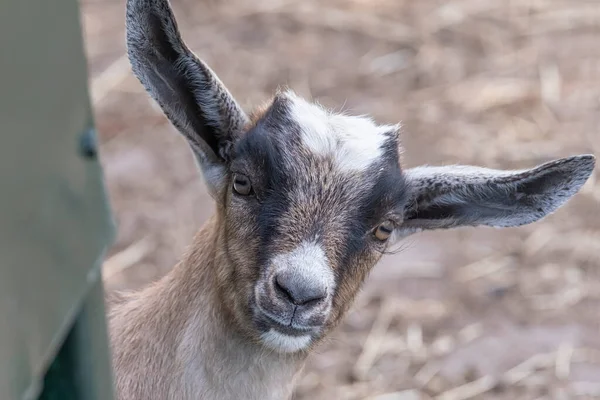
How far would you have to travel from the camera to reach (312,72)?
8.70 m

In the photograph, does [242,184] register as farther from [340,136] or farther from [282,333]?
[282,333]

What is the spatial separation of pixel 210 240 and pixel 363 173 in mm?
714

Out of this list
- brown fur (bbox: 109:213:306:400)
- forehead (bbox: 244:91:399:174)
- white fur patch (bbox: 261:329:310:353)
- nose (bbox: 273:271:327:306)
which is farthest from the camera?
brown fur (bbox: 109:213:306:400)

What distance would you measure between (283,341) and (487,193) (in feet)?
3.53

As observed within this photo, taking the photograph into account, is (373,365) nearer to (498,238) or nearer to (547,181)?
(498,238)

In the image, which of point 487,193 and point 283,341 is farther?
point 487,193

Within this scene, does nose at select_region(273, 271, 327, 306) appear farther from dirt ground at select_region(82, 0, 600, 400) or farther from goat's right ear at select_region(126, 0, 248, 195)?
dirt ground at select_region(82, 0, 600, 400)

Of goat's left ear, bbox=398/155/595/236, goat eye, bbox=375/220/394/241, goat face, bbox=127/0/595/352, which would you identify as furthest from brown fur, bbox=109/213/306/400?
goat's left ear, bbox=398/155/595/236

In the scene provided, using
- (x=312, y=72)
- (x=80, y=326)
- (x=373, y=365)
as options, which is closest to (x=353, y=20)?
(x=312, y=72)

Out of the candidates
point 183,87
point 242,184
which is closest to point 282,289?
point 242,184

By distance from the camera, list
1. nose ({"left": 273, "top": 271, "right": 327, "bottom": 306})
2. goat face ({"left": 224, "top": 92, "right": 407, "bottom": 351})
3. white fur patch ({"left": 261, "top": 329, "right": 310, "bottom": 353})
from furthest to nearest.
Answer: white fur patch ({"left": 261, "top": 329, "right": 310, "bottom": 353})
goat face ({"left": 224, "top": 92, "right": 407, "bottom": 351})
nose ({"left": 273, "top": 271, "right": 327, "bottom": 306})

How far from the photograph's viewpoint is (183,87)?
361cm

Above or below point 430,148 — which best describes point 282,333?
above

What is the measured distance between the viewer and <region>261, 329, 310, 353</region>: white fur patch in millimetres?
3338
